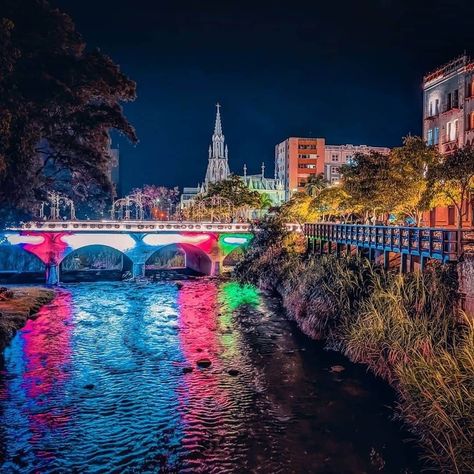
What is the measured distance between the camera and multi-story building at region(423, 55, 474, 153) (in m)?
46.5

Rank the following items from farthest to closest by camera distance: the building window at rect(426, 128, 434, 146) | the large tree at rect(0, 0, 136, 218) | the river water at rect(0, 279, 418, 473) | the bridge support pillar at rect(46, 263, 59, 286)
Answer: the bridge support pillar at rect(46, 263, 59, 286), the building window at rect(426, 128, 434, 146), the large tree at rect(0, 0, 136, 218), the river water at rect(0, 279, 418, 473)

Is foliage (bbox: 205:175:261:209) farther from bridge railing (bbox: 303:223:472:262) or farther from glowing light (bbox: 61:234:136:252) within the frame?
bridge railing (bbox: 303:223:472:262)

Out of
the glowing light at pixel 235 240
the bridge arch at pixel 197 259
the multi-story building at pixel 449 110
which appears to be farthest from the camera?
the bridge arch at pixel 197 259

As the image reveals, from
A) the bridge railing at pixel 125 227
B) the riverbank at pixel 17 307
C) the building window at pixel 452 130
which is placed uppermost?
the building window at pixel 452 130

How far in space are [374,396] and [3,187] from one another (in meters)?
18.4

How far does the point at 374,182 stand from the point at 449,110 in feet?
53.6

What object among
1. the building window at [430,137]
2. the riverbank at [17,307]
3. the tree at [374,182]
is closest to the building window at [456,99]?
the building window at [430,137]

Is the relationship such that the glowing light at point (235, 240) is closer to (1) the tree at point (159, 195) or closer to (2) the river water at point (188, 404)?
(2) the river water at point (188, 404)

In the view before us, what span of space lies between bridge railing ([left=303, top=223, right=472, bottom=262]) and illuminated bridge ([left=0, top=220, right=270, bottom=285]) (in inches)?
814

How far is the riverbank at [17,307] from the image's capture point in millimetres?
27975

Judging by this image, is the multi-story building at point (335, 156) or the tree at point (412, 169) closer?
the tree at point (412, 169)

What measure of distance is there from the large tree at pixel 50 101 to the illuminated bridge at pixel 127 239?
2610cm

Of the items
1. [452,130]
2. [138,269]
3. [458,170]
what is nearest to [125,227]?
[138,269]

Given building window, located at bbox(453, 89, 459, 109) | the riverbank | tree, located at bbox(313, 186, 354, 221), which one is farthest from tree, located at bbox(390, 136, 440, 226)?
the riverbank
